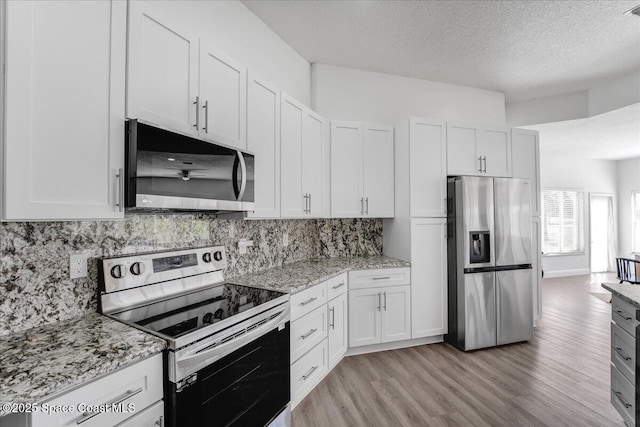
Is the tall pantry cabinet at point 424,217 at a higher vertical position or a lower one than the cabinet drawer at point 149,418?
higher

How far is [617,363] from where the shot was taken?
6.49 ft

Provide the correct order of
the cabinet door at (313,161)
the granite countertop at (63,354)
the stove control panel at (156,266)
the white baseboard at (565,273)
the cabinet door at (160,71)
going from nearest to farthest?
the granite countertop at (63,354) → the cabinet door at (160,71) → the stove control panel at (156,266) → the cabinet door at (313,161) → the white baseboard at (565,273)

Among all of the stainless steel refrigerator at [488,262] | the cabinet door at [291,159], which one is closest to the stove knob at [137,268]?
the cabinet door at [291,159]

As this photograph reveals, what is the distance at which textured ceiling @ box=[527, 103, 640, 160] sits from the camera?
457 cm

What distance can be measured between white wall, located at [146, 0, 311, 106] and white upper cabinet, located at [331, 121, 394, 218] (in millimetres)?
688

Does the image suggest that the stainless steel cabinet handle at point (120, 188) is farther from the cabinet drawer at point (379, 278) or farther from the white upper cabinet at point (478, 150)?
the white upper cabinet at point (478, 150)

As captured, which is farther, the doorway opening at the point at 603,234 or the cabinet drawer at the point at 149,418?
the doorway opening at the point at 603,234

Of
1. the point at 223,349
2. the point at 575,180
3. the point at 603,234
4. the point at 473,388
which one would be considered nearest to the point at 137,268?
the point at 223,349

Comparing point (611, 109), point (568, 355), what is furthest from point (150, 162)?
point (611, 109)

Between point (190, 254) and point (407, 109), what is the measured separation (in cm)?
322

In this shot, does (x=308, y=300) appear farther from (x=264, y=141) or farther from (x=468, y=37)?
(x=468, y=37)

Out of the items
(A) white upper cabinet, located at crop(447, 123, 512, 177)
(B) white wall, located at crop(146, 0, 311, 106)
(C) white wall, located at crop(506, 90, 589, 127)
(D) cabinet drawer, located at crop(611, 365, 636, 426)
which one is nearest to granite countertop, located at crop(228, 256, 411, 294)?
(A) white upper cabinet, located at crop(447, 123, 512, 177)

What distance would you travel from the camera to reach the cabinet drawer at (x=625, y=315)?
179 centimetres

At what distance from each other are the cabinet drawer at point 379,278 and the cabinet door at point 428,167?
0.64 m
